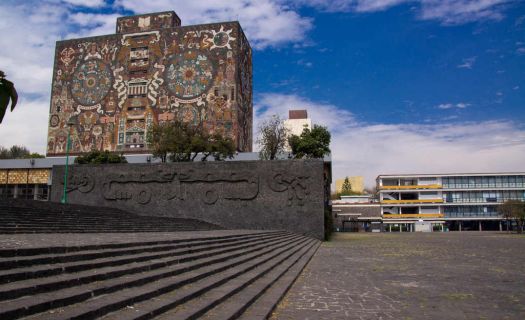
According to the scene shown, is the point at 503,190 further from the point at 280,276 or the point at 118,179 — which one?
the point at 280,276

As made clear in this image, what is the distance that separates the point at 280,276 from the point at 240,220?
Result: 1502 centimetres

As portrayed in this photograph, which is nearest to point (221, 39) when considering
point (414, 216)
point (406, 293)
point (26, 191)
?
point (26, 191)

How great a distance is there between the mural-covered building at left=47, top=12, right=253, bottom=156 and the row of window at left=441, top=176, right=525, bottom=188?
31667mm

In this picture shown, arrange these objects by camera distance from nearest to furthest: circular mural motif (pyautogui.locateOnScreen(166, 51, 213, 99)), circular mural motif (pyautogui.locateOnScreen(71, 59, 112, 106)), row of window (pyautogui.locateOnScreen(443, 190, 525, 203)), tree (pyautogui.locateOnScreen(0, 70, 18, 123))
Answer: tree (pyautogui.locateOnScreen(0, 70, 18, 123))
circular mural motif (pyautogui.locateOnScreen(166, 51, 213, 99))
circular mural motif (pyautogui.locateOnScreen(71, 59, 112, 106))
row of window (pyautogui.locateOnScreen(443, 190, 525, 203))

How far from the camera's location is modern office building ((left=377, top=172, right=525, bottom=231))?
189 ft

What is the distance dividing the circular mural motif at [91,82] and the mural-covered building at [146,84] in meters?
0.11

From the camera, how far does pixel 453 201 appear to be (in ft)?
193

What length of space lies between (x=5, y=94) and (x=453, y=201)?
64137mm

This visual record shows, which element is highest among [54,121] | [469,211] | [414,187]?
[54,121]

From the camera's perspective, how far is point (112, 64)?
149 ft

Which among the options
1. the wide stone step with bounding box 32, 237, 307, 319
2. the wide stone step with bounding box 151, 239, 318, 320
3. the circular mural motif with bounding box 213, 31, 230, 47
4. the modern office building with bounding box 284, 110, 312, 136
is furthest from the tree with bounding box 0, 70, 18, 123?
the modern office building with bounding box 284, 110, 312, 136

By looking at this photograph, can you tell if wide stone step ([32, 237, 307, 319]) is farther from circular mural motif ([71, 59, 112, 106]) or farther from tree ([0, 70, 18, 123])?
circular mural motif ([71, 59, 112, 106])

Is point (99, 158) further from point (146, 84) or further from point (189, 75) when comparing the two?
point (189, 75)

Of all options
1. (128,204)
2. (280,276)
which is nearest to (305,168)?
(128,204)
